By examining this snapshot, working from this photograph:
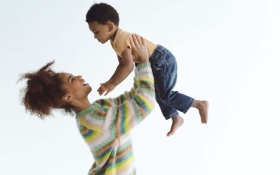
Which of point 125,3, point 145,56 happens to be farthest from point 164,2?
point 145,56

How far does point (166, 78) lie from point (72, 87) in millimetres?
391

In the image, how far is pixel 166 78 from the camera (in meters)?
1.42

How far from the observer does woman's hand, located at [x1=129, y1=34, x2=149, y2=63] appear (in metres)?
1.29

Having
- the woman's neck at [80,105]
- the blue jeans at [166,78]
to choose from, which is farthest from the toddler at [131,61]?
the woman's neck at [80,105]

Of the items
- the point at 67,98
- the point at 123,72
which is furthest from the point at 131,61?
the point at 67,98

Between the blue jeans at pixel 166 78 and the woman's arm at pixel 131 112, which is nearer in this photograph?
the woman's arm at pixel 131 112

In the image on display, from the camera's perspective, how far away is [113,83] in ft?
4.16

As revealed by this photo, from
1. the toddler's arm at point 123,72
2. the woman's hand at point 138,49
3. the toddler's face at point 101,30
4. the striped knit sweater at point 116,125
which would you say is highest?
the toddler's face at point 101,30

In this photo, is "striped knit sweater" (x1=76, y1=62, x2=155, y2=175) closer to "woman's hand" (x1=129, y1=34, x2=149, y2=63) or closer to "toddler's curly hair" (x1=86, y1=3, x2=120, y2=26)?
"woman's hand" (x1=129, y1=34, x2=149, y2=63)

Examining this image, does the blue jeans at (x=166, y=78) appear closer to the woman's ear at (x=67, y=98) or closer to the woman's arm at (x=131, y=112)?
the woman's arm at (x=131, y=112)

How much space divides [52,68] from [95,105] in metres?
0.23

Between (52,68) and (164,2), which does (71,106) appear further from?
(164,2)

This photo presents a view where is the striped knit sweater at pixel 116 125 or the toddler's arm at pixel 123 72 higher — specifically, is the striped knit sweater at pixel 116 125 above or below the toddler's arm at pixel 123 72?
below

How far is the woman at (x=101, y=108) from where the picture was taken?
124 cm
